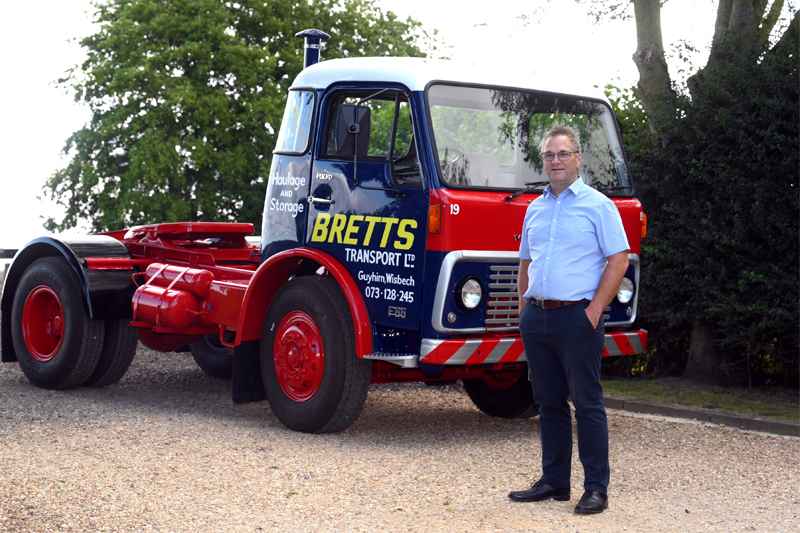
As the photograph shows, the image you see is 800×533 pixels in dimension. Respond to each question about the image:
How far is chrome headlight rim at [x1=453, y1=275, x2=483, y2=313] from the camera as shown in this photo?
661cm

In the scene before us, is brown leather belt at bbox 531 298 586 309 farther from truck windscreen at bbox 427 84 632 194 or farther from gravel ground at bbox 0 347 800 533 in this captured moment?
truck windscreen at bbox 427 84 632 194

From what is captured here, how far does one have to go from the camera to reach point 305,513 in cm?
520

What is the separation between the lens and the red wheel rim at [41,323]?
9477 millimetres

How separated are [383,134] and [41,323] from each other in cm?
445

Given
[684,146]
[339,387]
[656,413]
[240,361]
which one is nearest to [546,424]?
[339,387]

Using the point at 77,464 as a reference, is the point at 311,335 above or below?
above

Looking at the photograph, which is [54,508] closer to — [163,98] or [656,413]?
[656,413]

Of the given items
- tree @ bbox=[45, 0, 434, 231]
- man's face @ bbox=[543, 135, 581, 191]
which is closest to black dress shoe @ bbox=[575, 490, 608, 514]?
man's face @ bbox=[543, 135, 581, 191]

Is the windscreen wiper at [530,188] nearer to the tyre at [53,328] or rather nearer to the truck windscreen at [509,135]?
the truck windscreen at [509,135]

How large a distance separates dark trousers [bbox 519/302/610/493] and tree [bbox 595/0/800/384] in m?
4.29

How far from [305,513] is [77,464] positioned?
1.79m

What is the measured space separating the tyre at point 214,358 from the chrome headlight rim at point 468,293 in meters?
4.36

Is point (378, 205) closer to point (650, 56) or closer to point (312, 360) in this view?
point (312, 360)


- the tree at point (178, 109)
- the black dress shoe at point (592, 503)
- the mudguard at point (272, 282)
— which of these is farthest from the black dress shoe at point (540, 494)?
the tree at point (178, 109)
